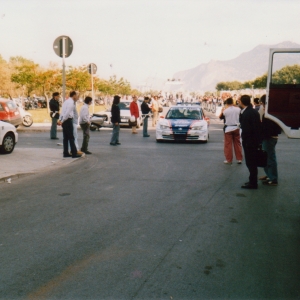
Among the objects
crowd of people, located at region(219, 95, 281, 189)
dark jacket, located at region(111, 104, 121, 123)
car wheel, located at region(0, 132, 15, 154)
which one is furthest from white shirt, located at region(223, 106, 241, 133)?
car wheel, located at region(0, 132, 15, 154)

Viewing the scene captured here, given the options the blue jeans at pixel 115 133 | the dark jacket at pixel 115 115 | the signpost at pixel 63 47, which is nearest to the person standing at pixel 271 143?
the signpost at pixel 63 47

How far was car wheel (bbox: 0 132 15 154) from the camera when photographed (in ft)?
44.8

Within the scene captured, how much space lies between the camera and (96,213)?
6914mm

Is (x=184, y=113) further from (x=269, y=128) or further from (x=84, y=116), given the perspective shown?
(x=269, y=128)

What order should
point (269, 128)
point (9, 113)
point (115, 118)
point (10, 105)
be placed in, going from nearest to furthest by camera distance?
point (269, 128) < point (115, 118) < point (9, 113) < point (10, 105)

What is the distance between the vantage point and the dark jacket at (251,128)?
902cm

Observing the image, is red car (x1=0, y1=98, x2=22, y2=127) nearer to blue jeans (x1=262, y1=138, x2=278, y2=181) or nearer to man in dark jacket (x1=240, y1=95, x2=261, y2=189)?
man in dark jacket (x1=240, y1=95, x2=261, y2=189)

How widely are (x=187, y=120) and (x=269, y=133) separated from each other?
29.8 ft

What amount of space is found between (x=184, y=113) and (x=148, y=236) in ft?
45.1

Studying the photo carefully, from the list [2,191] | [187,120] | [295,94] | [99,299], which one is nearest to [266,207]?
[295,94]

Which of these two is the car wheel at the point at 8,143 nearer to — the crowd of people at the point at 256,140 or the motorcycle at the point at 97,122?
the crowd of people at the point at 256,140

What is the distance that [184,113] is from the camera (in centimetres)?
1919

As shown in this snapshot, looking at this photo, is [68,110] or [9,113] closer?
[68,110]

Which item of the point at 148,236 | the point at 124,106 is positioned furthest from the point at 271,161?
the point at 124,106
